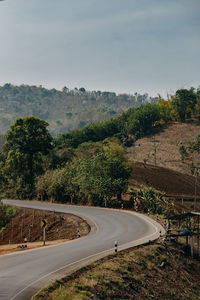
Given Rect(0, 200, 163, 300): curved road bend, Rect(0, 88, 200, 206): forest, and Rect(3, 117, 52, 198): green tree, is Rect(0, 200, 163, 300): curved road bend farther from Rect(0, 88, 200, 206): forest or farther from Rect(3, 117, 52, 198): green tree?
Rect(3, 117, 52, 198): green tree

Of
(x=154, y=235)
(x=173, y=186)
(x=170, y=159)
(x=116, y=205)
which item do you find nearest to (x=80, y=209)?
(x=116, y=205)

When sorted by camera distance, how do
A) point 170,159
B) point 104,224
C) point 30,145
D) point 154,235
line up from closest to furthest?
point 154,235, point 104,224, point 30,145, point 170,159

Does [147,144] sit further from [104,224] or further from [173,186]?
[104,224]

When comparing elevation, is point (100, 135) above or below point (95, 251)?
above

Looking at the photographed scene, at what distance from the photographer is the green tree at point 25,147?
57.3m

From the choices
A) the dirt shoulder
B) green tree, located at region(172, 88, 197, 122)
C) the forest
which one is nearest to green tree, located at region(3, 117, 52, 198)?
the forest

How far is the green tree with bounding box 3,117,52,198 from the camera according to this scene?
57.3 m

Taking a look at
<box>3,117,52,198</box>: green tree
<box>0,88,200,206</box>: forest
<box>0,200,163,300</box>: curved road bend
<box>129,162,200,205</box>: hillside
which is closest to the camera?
<box>0,200,163,300</box>: curved road bend

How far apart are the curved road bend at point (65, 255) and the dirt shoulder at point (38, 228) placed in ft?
5.58

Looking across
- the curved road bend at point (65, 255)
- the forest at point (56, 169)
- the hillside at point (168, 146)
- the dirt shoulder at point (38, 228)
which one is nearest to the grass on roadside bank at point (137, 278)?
the curved road bend at point (65, 255)

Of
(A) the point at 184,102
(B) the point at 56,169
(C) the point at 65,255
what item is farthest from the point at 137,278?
(A) the point at 184,102

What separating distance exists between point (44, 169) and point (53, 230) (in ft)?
100

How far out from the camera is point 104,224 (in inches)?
1243

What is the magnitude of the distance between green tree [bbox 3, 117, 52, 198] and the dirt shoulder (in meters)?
15.8
